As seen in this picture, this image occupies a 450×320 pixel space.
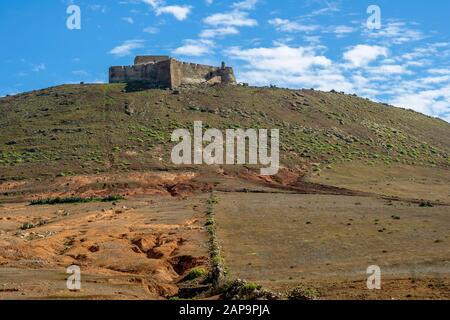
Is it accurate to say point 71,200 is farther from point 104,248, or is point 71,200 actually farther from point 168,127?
point 168,127

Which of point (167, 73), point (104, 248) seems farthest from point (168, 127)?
point (104, 248)

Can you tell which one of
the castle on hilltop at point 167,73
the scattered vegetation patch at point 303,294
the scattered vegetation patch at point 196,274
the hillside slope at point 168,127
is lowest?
the scattered vegetation patch at point 196,274

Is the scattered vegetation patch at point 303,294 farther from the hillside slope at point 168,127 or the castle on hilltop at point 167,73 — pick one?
the castle on hilltop at point 167,73

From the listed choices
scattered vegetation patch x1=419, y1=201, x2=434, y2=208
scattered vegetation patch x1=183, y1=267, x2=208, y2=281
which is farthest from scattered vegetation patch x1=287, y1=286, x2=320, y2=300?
scattered vegetation patch x1=419, y1=201, x2=434, y2=208

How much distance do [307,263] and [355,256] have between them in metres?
2.27

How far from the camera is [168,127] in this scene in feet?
220

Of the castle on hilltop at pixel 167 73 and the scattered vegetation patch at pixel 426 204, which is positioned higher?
the castle on hilltop at pixel 167 73

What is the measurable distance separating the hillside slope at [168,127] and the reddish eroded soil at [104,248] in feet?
49.4

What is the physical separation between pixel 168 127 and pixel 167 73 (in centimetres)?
1373

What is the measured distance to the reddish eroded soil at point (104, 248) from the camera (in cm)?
1953

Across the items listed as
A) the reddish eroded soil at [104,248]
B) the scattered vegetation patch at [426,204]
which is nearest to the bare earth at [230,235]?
the reddish eroded soil at [104,248]

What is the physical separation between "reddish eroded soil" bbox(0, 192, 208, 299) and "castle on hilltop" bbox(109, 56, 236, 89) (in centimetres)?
3658

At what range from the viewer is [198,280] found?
21.3 metres
